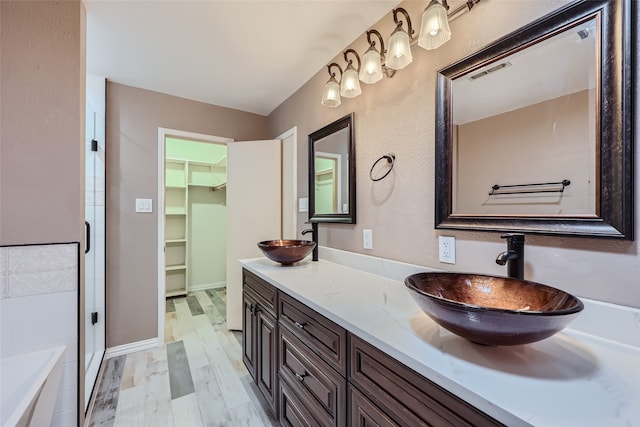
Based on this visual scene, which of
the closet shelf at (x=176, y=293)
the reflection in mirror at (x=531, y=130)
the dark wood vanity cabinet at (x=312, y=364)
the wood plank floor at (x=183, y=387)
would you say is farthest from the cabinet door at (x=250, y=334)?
the closet shelf at (x=176, y=293)

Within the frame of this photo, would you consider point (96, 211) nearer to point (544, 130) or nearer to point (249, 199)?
point (249, 199)

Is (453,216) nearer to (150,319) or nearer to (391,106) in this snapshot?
(391,106)

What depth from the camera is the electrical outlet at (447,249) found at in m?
1.18

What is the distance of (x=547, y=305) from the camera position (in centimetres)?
79

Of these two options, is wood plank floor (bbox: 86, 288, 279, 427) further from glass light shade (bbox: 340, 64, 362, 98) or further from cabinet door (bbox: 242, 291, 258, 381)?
glass light shade (bbox: 340, 64, 362, 98)

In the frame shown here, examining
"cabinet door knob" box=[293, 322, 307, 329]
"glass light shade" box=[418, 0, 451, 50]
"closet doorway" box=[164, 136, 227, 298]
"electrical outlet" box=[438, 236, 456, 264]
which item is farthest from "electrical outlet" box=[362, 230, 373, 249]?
"closet doorway" box=[164, 136, 227, 298]

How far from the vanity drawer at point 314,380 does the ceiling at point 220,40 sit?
1724 millimetres

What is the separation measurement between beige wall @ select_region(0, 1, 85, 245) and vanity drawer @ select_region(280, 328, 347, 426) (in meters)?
1.21

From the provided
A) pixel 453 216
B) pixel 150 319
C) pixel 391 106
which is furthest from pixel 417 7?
pixel 150 319

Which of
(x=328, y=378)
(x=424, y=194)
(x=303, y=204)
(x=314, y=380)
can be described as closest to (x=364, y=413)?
(x=328, y=378)

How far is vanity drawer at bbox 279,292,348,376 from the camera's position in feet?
3.03

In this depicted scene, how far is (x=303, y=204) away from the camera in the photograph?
2.36 m

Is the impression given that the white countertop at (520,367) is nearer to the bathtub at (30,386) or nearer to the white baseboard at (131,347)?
the bathtub at (30,386)

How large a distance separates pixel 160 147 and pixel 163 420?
205 centimetres
